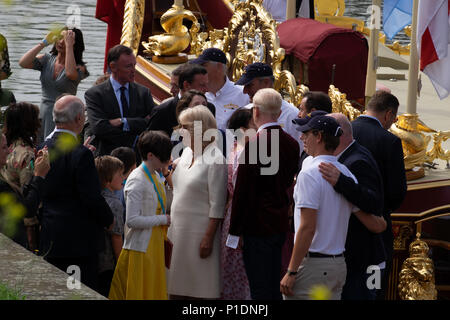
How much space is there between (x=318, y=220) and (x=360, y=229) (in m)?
0.30

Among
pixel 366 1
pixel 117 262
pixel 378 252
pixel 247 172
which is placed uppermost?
pixel 247 172

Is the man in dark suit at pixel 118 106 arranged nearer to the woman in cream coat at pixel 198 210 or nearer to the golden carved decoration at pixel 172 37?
the woman in cream coat at pixel 198 210

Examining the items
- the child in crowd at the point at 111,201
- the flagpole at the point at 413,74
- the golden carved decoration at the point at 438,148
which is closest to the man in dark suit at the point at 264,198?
the child in crowd at the point at 111,201

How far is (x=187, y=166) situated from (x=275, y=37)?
233 cm

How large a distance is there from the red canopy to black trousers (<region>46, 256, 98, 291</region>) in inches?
120

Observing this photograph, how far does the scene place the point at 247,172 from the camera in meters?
4.51

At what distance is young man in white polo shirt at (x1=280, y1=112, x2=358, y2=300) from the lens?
4020 mm

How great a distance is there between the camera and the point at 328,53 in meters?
7.13

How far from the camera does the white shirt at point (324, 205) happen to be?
4027mm

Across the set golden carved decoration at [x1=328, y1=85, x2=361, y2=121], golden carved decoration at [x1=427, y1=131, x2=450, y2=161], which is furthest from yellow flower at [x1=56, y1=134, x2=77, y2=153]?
golden carved decoration at [x1=427, y1=131, x2=450, y2=161]

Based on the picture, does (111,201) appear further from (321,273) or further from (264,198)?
(321,273)

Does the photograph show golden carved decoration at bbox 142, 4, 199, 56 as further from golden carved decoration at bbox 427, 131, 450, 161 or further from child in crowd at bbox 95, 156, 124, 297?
child in crowd at bbox 95, 156, 124, 297
